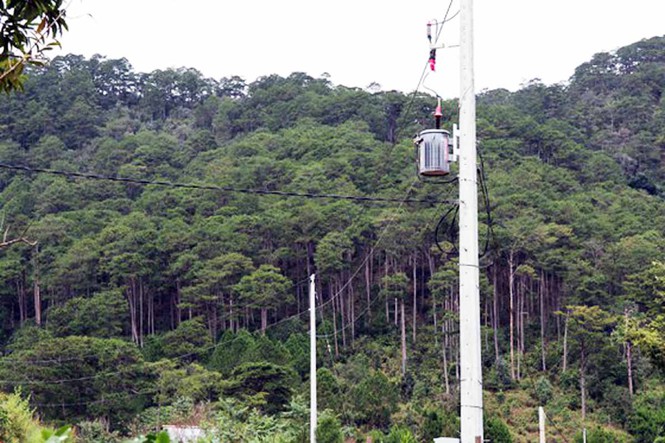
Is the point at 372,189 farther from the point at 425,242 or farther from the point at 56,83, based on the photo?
the point at 56,83

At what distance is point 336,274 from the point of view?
3925 cm

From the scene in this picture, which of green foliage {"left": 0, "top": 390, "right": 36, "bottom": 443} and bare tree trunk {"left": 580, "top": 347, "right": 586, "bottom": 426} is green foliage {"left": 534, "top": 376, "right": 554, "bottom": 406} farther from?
green foliage {"left": 0, "top": 390, "right": 36, "bottom": 443}

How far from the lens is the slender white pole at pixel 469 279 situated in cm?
626

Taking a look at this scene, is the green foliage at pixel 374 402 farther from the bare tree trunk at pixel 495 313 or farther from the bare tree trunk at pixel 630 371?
the bare tree trunk at pixel 630 371

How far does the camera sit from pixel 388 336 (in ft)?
120

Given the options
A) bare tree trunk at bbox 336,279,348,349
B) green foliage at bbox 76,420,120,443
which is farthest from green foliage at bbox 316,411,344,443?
bare tree trunk at bbox 336,279,348,349

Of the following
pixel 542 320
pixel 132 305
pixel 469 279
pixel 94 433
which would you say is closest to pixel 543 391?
pixel 542 320

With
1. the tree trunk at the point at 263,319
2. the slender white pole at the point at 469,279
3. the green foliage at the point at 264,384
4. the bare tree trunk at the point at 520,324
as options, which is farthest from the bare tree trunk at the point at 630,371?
the slender white pole at the point at 469,279

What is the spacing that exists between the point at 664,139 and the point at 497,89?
55.8 ft

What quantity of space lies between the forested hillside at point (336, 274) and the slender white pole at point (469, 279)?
1198 cm

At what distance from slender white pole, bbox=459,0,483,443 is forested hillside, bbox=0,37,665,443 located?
12.0 meters

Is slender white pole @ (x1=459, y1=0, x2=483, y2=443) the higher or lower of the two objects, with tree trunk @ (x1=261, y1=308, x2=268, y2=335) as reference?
higher

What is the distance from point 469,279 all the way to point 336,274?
32905 mm

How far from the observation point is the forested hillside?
2831 cm
